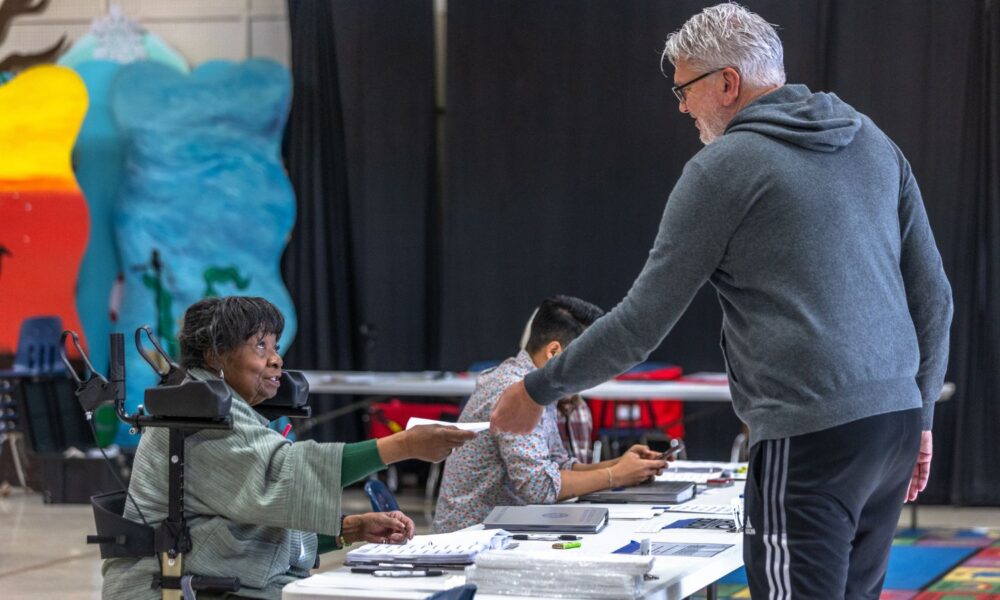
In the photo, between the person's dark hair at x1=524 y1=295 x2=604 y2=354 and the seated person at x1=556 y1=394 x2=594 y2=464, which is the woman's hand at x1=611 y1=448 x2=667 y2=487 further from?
the seated person at x1=556 y1=394 x2=594 y2=464

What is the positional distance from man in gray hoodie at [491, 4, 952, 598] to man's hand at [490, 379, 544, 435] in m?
0.08

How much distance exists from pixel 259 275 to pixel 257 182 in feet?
2.03

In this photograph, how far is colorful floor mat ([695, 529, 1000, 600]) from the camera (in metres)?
5.09

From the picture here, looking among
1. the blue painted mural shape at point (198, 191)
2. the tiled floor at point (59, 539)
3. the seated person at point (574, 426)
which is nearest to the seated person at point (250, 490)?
the seated person at point (574, 426)

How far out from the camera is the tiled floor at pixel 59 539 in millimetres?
5547

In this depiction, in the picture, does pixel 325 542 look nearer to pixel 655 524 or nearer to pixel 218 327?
pixel 218 327

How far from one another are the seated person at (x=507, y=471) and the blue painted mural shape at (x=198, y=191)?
532 cm

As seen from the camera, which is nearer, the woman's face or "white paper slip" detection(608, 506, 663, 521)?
the woman's face

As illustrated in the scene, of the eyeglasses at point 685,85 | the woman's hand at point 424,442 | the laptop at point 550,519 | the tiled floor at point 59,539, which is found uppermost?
the eyeglasses at point 685,85

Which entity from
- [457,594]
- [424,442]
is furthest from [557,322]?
[457,594]

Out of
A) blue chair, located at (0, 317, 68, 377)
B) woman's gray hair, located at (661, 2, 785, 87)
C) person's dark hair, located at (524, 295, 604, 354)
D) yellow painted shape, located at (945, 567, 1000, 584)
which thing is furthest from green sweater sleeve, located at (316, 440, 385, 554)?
blue chair, located at (0, 317, 68, 377)

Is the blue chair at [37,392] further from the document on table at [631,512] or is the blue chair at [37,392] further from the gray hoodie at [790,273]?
the gray hoodie at [790,273]

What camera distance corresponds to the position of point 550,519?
2.65 m

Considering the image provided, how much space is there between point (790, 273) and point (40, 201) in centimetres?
781
